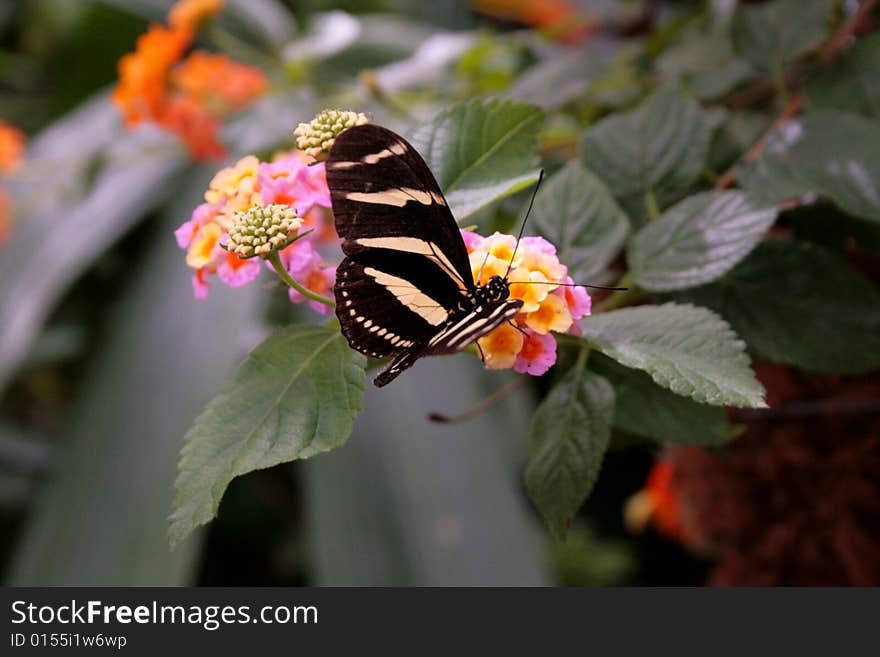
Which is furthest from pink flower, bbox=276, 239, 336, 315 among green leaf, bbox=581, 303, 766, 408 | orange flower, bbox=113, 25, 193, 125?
orange flower, bbox=113, 25, 193, 125

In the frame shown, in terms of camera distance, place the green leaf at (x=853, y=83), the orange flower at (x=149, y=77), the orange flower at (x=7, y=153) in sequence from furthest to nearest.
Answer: the orange flower at (x=7, y=153) → the orange flower at (x=149, y=77) → the green leaf at (x=853, y=83)

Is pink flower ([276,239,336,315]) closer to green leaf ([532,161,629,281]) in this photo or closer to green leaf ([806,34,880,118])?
green leaf ([532,161,629,281])

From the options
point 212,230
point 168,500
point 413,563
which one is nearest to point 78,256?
point 168,500

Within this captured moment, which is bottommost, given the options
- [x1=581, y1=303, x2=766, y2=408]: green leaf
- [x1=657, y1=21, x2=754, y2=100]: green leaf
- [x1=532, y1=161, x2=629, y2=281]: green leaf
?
[x1=657, y1=21, x2=754, y2=100]: green leaf

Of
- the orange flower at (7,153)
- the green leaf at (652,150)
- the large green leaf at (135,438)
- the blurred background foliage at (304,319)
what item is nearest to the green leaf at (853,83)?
the blurred background foliage at (304,319)

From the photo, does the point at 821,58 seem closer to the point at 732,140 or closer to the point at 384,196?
the point at 732,140

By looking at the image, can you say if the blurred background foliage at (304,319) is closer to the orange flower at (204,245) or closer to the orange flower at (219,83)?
the orange flower at (219,83)
